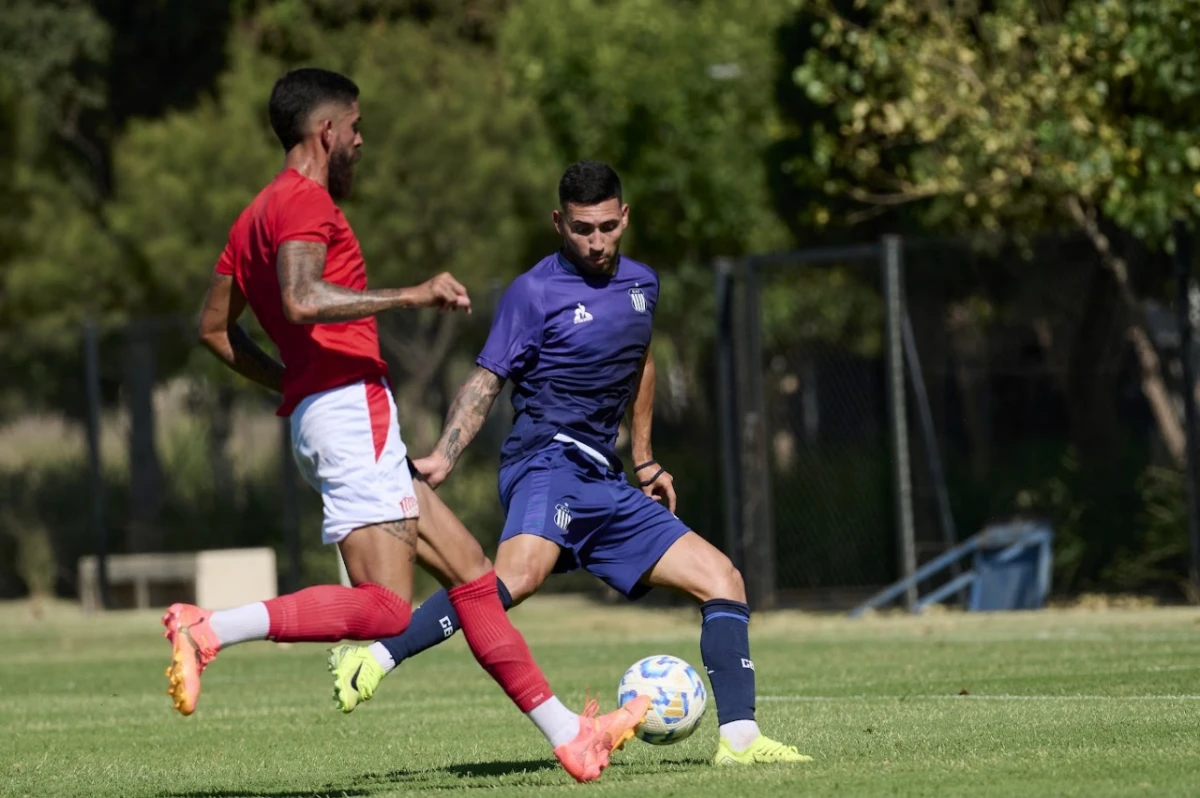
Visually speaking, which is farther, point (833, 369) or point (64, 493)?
point (64, 493)

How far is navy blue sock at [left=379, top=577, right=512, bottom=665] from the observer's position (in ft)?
24.7

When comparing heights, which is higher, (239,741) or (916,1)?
(916,1)

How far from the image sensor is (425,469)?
711 centimetres

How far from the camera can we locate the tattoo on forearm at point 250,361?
751 cm

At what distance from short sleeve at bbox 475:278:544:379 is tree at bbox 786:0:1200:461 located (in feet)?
32.0

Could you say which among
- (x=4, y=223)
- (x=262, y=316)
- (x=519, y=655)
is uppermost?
(x=4, y=223)

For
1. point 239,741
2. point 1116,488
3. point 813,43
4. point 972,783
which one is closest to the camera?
point 972,783

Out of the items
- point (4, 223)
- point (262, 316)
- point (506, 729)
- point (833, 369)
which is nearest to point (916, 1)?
point (833, 369)

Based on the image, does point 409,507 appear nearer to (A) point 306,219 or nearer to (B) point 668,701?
(A) point 306,219

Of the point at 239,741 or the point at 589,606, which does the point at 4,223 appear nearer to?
the point at 589,606

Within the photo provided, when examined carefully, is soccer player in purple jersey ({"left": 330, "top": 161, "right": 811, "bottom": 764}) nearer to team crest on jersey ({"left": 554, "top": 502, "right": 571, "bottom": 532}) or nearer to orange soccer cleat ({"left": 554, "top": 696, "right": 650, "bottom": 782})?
team crest on jersey ({"left": 554, "top": 502, "right": 571, "bottom": 532})

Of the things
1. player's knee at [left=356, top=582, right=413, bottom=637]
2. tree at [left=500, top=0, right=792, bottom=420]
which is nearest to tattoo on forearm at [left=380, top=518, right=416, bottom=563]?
player's knee at [left=356, top=582, right=413, bottom=637]

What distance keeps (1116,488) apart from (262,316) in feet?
39.5

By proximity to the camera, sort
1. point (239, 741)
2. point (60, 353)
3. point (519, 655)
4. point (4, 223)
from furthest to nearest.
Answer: point (4, 223)
point (60, 353)
point (239, 741)
point (519, 655)
